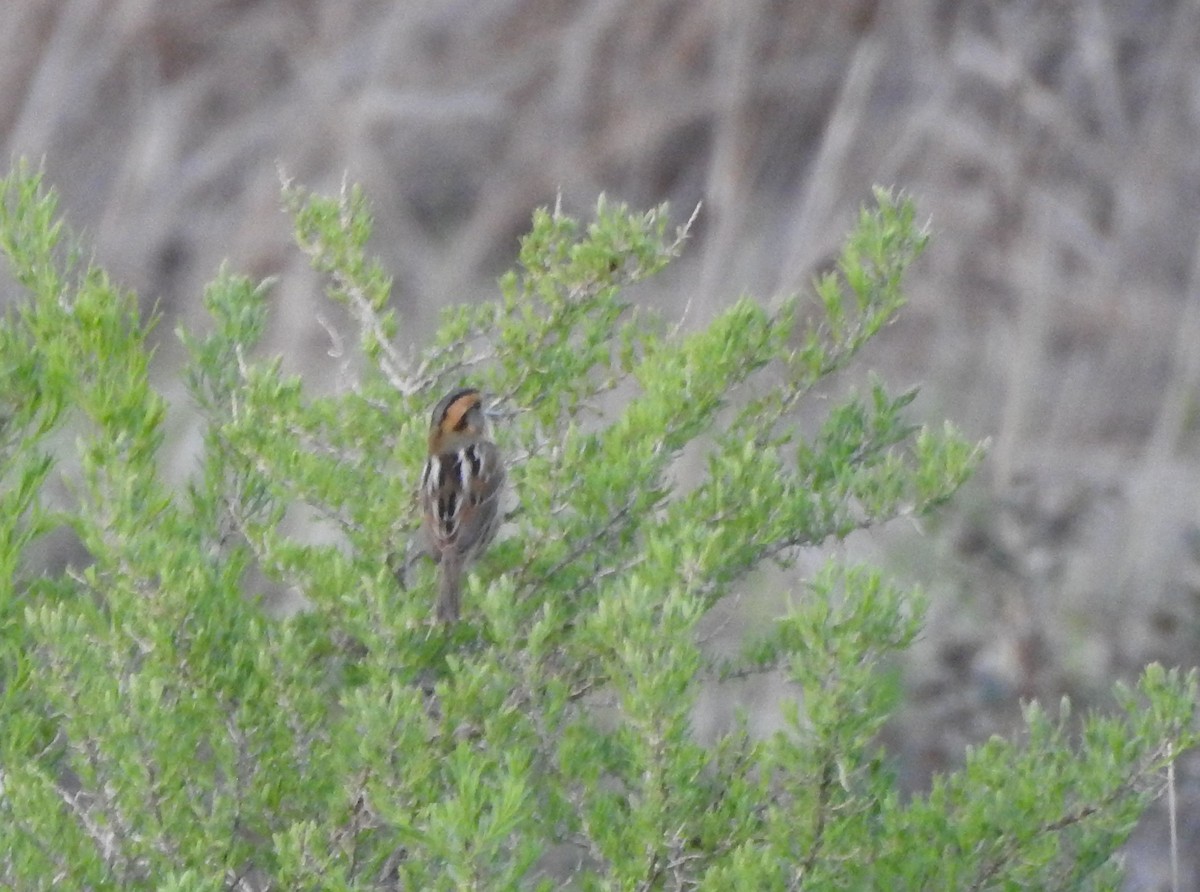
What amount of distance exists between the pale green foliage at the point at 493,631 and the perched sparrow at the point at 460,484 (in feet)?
1.25

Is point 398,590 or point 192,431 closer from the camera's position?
point 398,590

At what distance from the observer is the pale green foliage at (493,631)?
264cm

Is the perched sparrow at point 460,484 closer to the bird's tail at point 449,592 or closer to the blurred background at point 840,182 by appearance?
the bird's tail at point 449,592

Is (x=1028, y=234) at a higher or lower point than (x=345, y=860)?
higher

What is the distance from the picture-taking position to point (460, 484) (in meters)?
4.29

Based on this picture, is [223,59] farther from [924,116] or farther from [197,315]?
[924,116]

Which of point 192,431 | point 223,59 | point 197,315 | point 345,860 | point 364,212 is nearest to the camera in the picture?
point 345,860

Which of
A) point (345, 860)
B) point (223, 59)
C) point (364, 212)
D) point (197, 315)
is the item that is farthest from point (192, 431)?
point (345, 860)

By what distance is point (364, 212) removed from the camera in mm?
3285

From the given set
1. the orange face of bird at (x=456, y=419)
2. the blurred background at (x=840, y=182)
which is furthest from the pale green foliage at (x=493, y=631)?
Answer: the blurred background at (x=840, y=182)

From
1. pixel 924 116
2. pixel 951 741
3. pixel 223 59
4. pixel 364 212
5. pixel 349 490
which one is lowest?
pixel 349 490

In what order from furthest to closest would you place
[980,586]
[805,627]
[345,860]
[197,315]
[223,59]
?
[223,59], [197,315], [980,586], [345,860], [805,627]

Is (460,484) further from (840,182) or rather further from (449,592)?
(840,182)

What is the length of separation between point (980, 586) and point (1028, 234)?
1529 millimetres
